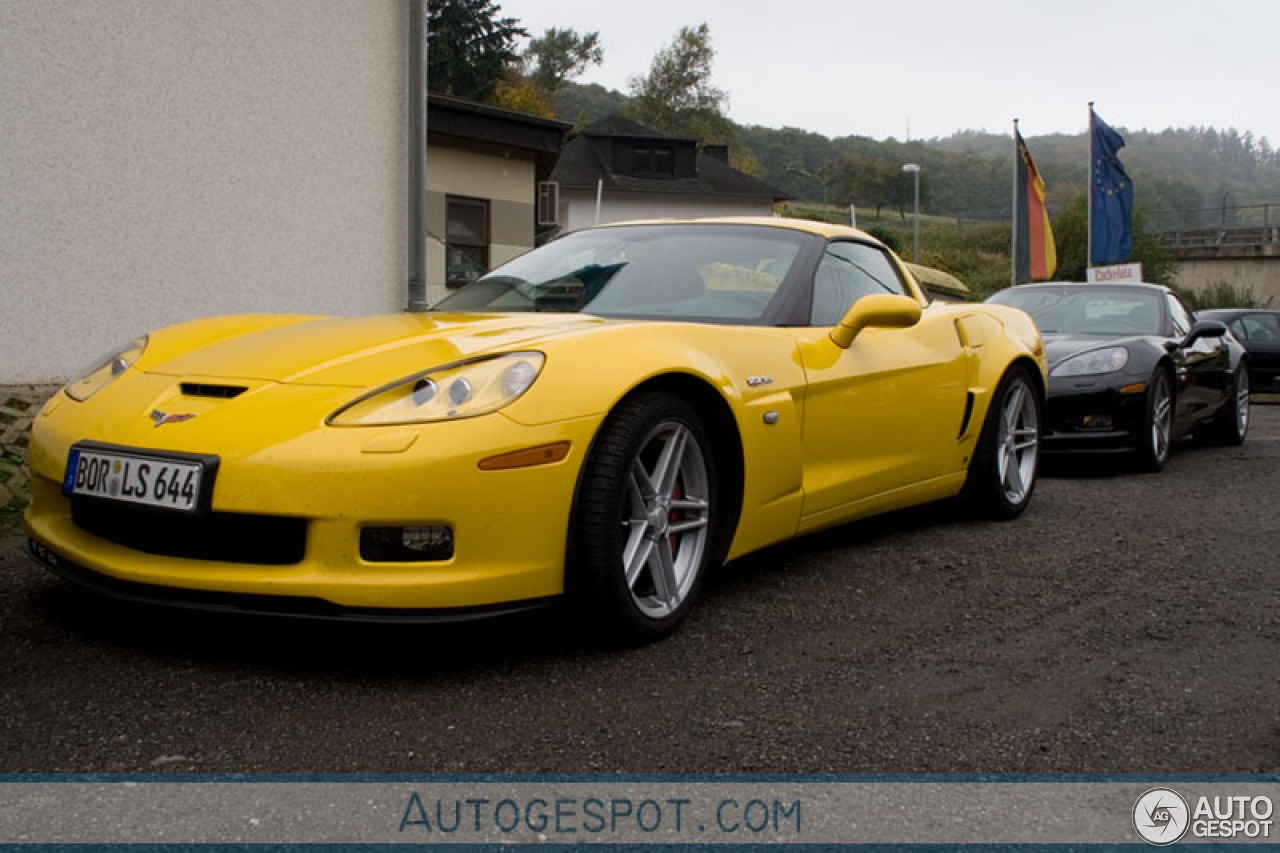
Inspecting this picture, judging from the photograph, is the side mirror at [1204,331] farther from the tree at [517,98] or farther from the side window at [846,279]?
the tree at [517,98]

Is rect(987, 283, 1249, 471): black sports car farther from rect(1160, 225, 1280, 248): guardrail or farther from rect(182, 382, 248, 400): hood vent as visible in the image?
rect(1160, 225, 1280, 248): guardrail

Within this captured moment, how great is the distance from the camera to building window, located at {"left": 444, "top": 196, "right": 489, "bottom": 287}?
14.7 metres

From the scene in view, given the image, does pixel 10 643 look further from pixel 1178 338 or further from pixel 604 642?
pixel 1178 338

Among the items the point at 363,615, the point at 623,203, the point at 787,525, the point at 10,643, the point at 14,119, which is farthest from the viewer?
the point at 623,203

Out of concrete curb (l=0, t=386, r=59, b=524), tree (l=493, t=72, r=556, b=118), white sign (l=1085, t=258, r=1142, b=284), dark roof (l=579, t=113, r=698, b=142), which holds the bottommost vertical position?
concrete curb (l=0, t=386, r=59, b=524)

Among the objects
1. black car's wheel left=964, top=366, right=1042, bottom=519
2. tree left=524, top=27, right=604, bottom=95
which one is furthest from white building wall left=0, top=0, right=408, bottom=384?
tree left=524, top=27, right=604, bottom=95

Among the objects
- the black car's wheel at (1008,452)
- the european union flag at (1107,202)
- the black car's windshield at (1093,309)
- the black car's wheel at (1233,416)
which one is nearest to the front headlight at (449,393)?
the black car's wheel at (1008,452)

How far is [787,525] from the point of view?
12.4 ft

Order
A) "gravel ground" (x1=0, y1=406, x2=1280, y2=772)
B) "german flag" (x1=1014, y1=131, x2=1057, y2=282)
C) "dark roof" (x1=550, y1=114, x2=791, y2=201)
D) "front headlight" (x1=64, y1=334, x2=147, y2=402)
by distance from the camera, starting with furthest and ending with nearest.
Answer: "dark roof" (x1=550, y1=114, x2=791, y2=201) < "german flag" (x1=1014, y1=131, x2=1057, y2=282) < "front headlight" (x1=64, y1=334, x2=147, y2=402) < "gravel ground" (x1=0, y1=406, x2=1280, y2=772)

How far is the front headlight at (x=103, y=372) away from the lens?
3438 mm

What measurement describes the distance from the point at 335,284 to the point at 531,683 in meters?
6.15

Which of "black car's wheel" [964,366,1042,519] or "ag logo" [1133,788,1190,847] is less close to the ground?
"black car's wheel" [964,366,1042,519]

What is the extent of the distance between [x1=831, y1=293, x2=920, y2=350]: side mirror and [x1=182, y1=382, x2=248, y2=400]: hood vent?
1.95m

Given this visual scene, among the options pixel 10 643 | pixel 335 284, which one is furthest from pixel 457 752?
pixel 335 284
